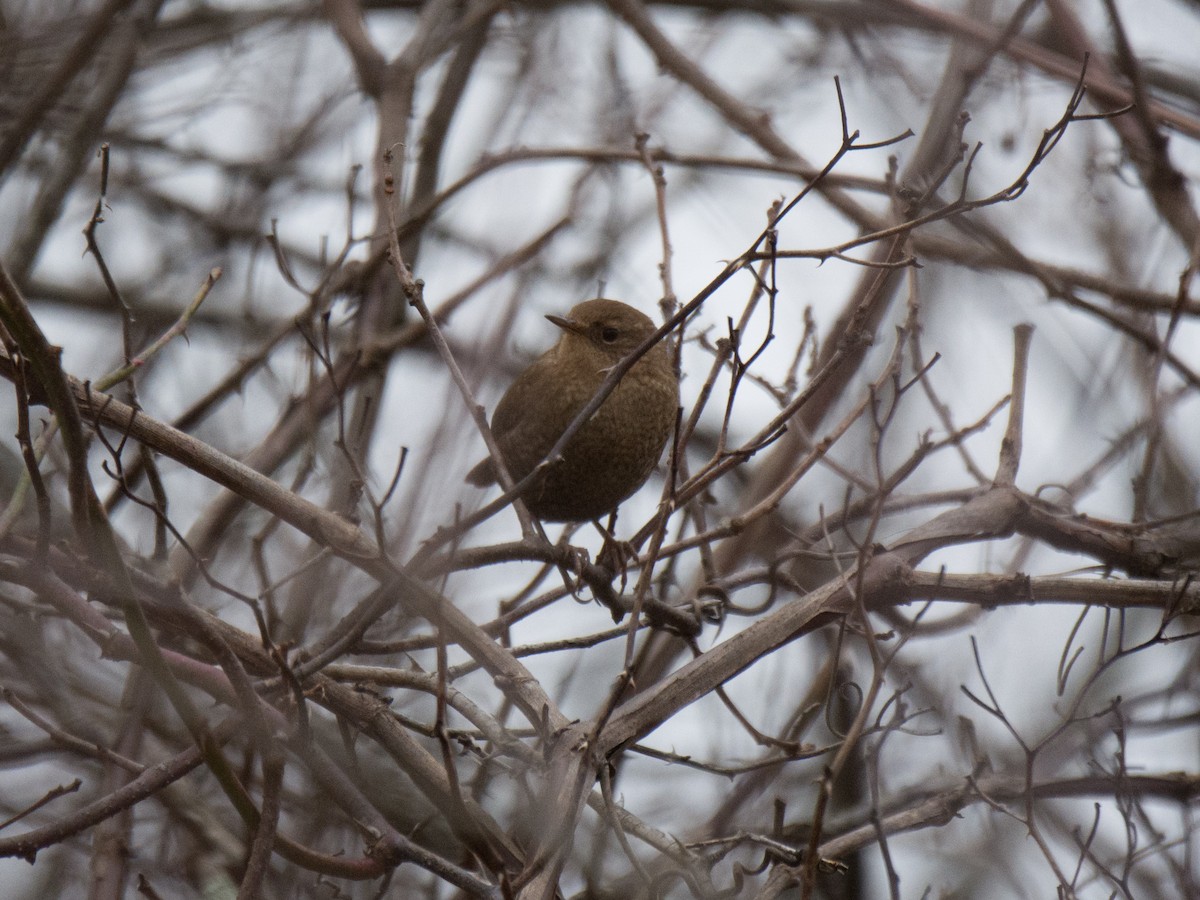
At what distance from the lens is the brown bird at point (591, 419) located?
13.3 feet

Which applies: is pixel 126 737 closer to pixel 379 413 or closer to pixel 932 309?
pixel 379 413

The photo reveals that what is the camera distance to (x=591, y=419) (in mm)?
3910

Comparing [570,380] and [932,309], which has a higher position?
[932,309]

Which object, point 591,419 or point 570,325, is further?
point 570,325

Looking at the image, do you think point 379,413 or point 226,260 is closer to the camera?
point 379,413

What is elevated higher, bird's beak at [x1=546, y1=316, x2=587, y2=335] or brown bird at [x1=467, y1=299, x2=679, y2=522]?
bird's beak at [x1=546, y1=316, x2=587, y2=335]

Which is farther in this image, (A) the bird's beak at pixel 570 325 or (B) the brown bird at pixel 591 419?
(A) the bird's beak at pixel 570 325

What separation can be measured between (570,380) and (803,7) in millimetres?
2493

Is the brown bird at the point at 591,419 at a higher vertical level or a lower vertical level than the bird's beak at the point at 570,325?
lower

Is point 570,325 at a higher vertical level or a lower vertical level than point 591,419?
higher

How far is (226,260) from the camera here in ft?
20.9

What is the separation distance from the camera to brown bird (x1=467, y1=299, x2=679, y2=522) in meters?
4.04

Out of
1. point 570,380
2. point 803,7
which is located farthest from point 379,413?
point 803,7

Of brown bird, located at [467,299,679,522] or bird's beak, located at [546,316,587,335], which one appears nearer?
brown bird, located at [467,299,679,522]
